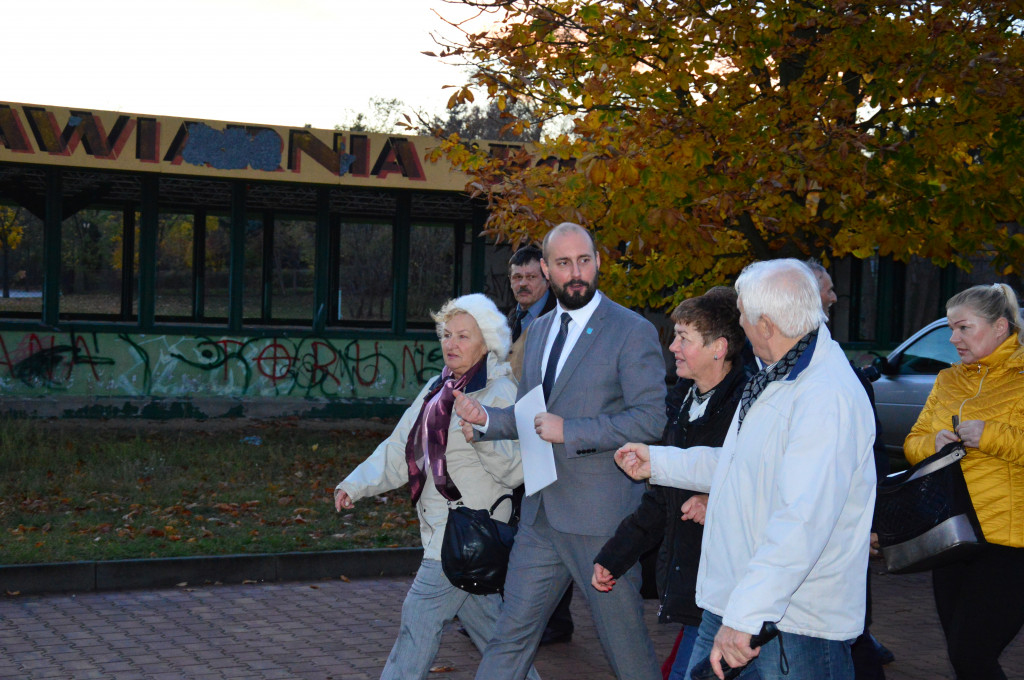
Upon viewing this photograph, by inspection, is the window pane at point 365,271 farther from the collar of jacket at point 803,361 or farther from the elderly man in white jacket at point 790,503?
the collar of jacket at point 803,361

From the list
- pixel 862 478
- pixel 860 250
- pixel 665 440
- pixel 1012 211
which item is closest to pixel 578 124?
pixel 860 250

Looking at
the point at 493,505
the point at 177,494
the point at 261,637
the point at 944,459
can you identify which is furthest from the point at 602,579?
the point at 177,494

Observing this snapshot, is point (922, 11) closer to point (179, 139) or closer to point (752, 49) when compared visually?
point (752, 49)

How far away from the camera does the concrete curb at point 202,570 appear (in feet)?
24.5

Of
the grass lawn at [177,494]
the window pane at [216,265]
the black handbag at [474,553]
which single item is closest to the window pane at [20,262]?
the grass lawn at [177,494]

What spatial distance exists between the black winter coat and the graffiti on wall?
12770 mm

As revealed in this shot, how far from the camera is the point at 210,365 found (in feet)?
53.0

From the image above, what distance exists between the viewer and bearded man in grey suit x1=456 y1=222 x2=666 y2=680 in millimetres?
4180

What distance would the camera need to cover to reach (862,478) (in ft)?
10.3

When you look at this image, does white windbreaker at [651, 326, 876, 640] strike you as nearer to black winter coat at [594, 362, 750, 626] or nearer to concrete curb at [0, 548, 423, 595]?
black winter coat at [594, 362, 750, 626]

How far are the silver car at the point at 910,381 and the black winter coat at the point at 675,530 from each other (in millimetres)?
7964

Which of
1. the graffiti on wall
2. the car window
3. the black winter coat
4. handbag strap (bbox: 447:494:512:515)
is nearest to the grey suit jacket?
the black winter coat

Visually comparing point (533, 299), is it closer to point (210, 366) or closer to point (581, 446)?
point (581, 446)

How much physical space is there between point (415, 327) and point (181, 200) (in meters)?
3.77
